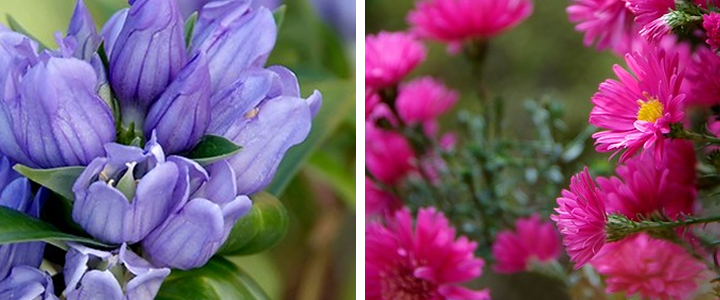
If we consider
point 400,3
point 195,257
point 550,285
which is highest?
point 195,257

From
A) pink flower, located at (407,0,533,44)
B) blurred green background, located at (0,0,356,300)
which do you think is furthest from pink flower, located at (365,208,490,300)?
pink flower, located at (407,0,533,44)

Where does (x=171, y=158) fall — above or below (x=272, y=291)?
above

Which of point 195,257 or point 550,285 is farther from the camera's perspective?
point 550,285

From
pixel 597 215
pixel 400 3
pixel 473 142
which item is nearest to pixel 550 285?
pixel 473 142

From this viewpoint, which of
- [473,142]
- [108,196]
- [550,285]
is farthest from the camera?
[550,285]

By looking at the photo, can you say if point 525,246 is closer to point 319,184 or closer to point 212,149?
point 319,184

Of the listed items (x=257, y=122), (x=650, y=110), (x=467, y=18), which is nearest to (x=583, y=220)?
(x=650, y=110)

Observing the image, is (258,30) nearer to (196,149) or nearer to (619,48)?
(196,149)

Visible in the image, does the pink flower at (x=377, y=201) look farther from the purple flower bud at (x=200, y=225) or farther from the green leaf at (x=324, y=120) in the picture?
the purple flower bud at (x=200, y=225)
